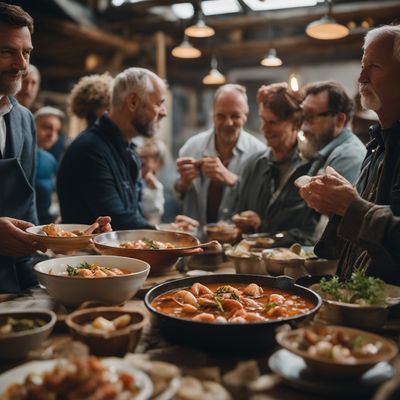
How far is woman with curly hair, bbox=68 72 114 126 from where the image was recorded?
4.48 meters

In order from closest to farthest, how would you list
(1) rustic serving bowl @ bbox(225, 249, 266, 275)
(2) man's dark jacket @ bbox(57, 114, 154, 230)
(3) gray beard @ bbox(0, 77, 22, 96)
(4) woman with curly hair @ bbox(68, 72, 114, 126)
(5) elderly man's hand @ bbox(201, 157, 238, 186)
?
1. (1) rustic serving bowl @ bbox(225, 249, 266, 275)
2. (3) gray beard @ bbox(0, 77, 22, 96)
3. (2) man's dark jacket @ bbox(57, 114, 154, 230)
4. (5) elderly man's hand @ bbox(201, 157, 238, 186)
5. (4) woman with curly hair @ bbox(68, 72, 114, 126)

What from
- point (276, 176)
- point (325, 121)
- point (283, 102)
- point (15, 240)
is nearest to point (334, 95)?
point (325, 121)

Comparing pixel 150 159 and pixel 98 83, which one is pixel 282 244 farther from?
pixel 150 159

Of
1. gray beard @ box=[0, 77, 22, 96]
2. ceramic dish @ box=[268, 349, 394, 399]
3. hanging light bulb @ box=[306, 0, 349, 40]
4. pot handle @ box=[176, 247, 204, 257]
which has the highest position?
hanging light bulb @ box=[306, 0, 349, 40]

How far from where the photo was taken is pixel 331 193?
227 centimetres

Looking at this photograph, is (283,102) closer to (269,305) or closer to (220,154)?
(220,154)

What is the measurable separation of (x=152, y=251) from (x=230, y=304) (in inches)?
30.5

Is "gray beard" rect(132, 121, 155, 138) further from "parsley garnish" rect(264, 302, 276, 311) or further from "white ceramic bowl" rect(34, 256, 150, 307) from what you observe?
"parsley garnish" rect(264, 302, 276, 311)

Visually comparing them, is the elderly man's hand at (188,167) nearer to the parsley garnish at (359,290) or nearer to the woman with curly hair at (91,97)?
the woman with curly hair at (91,97)

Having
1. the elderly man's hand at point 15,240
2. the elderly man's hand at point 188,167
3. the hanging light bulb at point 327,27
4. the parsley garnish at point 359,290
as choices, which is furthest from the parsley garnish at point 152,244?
the hanging light bulb at point 327,27

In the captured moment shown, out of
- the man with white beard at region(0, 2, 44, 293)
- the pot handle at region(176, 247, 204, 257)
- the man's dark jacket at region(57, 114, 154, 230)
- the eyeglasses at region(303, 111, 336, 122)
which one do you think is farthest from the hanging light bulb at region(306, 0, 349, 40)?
the pot handle at region(176, 247, 204, 257)

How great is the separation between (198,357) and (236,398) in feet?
0.81

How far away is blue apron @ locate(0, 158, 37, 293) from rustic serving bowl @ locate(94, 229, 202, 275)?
0.60 meters

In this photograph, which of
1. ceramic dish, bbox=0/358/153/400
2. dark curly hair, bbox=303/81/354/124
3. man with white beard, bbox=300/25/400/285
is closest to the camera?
ceramic dish, bbox=0/358/153/400
